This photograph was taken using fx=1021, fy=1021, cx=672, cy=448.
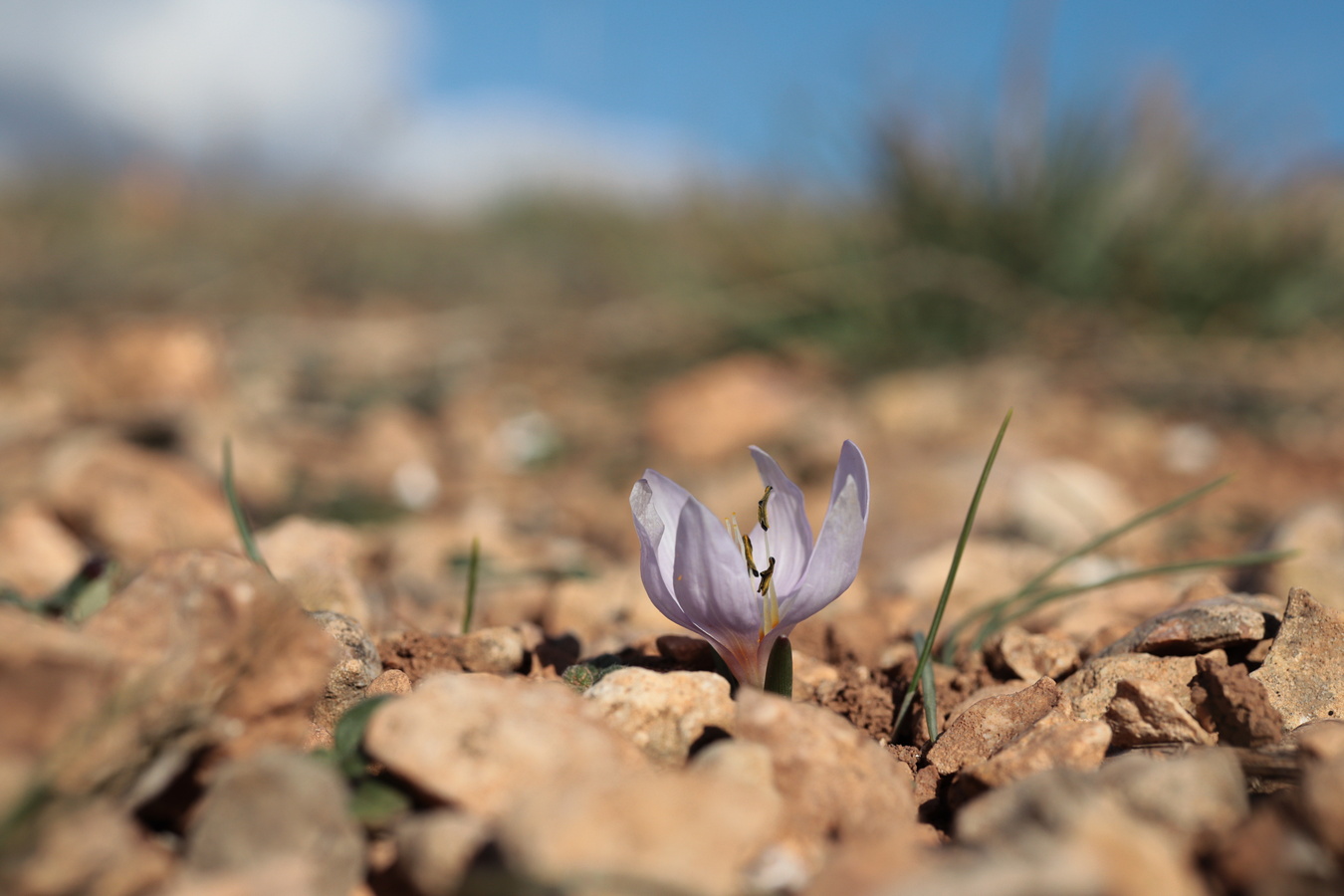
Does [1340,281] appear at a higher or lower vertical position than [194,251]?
higher

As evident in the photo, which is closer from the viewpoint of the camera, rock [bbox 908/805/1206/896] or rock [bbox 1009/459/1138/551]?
rock [bbox 908/805/1206/896]

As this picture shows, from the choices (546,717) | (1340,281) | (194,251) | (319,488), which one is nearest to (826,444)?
(319,488)

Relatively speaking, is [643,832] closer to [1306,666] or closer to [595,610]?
[1306,666]

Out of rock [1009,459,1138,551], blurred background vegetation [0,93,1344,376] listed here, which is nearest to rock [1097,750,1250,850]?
rock [1009,459,1138,551]

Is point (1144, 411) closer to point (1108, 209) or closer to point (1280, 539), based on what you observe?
point (1108, 209)

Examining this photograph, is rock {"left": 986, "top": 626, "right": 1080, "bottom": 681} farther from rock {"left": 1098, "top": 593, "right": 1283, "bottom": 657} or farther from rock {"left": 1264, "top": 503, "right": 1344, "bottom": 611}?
rock {"left": 1264, "top": 503, "right": 1344, "bottom": 611}

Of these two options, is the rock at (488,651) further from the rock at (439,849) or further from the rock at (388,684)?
the rock at (439,849)
